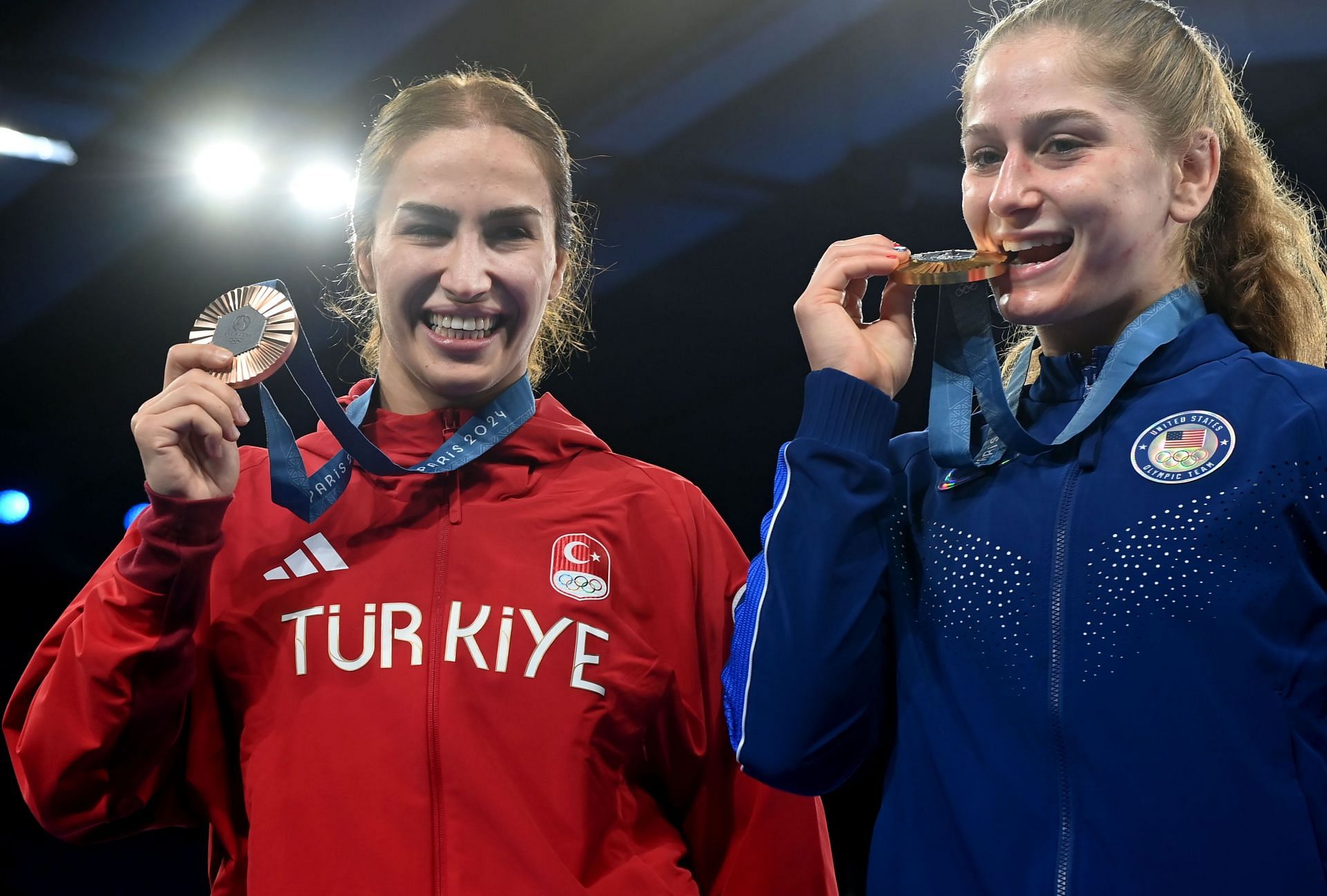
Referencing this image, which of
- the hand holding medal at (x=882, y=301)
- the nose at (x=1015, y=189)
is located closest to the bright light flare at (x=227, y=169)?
the hand holding medal at (x=882, y=301)

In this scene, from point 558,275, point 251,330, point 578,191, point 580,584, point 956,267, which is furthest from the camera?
point 578,191

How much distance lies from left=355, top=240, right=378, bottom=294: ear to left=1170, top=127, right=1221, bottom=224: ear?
123 cm

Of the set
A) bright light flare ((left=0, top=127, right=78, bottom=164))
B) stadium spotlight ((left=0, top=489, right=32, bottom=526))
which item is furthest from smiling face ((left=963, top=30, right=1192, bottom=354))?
stadium spotlight ((left=0, top=489, right=32, bottom=526))

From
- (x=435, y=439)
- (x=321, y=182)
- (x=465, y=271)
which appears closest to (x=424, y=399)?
(x=435, y=439)

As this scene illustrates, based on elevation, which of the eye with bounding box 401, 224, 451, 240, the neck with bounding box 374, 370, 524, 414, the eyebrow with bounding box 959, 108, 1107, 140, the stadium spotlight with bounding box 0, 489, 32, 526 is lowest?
the neck with bounding box 374, 370, 524, 414

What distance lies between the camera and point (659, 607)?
6.39 ft

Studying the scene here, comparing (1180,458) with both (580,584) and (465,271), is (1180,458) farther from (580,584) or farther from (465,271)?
(465,271)

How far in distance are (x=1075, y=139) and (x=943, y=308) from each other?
0.92 ft

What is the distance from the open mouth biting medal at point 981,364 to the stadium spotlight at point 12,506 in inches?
145

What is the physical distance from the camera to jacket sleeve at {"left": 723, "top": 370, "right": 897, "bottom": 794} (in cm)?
156

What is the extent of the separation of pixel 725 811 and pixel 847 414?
2.25 feet

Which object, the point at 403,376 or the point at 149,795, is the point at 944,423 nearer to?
the point at 403,376

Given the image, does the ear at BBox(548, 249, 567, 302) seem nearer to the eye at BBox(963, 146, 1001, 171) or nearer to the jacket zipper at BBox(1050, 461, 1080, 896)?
the eye at BBox(963, 146, 1001, 171)

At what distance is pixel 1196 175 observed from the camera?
5.53 ft
